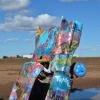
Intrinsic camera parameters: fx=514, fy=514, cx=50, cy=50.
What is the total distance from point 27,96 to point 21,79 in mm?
1153

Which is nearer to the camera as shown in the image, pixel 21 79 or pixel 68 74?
pixel 68 74

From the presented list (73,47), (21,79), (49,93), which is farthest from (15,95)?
(73,47)

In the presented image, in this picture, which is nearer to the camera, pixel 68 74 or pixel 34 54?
pixel 68 74

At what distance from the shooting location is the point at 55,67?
18969mm

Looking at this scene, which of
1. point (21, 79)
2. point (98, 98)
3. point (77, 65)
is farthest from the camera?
point (98, 98)

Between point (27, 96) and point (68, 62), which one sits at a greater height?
point (68, 62)

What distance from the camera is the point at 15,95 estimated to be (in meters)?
20.4

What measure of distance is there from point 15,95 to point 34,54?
191cm

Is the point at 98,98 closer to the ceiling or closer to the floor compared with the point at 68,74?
closer to the floor

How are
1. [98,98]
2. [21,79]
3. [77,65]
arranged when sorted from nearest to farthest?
[77,65]
[21,79]
[98,98]

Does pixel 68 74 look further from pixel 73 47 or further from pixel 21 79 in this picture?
pixel 21 79

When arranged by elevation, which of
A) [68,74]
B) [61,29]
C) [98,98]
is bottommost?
[98,98]

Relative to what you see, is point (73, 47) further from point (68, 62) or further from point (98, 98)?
point (98, 98)

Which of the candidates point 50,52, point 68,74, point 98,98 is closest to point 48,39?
point 50,52
